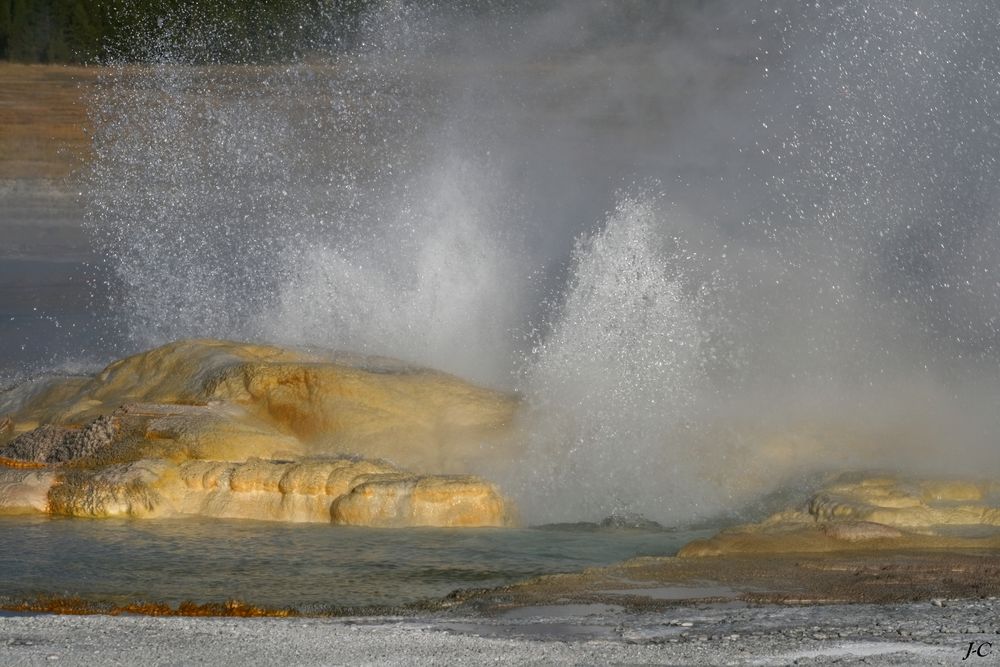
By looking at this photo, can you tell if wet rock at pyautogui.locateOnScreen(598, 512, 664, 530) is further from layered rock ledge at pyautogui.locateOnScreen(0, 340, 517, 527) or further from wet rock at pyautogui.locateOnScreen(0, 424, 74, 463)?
wet rock at pyautogui.locateOnScreen(0, 424, 74, 463)

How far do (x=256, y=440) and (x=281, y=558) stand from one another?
197cm

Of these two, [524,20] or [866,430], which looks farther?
[524,20]

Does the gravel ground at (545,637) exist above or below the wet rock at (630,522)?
below

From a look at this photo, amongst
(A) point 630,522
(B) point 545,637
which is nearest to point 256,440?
(A) point 630,522

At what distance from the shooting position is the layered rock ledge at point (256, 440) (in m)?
9.14

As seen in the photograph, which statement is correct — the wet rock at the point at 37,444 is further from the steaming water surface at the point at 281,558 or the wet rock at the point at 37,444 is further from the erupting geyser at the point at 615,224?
the erupting geyser at the point at 615,224

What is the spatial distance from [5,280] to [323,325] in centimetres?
1191

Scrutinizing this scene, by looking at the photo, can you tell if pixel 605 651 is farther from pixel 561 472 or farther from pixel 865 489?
pixel 561 472

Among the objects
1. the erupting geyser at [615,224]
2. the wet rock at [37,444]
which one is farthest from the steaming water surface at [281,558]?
the erupting geyser at [615,224]

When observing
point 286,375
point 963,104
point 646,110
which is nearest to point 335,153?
point 646,110

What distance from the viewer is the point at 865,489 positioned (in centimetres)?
916

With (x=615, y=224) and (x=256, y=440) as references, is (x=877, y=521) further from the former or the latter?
(x=615, y=224)

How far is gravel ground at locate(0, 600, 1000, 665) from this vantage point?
5492 millimetres

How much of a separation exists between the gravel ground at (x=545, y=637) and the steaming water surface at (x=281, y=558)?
743 mm
